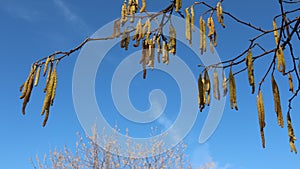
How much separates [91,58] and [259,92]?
0.82 meters

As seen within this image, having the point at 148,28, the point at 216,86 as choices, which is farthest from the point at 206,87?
the point at 148,28

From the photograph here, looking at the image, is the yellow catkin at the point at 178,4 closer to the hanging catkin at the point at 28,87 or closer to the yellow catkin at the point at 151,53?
the yellow catkin at the point at 151,53

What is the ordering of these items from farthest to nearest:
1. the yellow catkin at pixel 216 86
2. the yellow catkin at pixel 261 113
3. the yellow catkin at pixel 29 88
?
1. the yellow catkin at pixel 216 86
2. the yellow catkin at pixel 29 88
3. the yellow catkin at pixel 261 113

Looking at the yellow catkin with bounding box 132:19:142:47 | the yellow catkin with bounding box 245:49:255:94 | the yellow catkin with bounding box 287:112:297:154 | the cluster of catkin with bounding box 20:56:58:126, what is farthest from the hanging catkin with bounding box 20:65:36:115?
the yellow catkin with bounding box 287:112:297:154

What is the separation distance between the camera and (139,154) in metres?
8.72

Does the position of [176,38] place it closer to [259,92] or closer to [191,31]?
[191,31]

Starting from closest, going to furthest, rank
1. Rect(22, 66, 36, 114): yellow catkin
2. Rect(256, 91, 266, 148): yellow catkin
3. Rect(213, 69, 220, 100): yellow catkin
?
Rect(256, 91, 266, 148): yellow catkin → Rect(22, 66, 36, 114): yellow catkin → Rect(213, 69, 220, 100): yellow catkin

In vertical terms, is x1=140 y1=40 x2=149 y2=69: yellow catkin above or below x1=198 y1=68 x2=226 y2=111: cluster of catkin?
above

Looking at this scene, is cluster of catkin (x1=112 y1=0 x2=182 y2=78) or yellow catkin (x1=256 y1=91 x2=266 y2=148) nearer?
yellow catkin (x1=256 y1=91 x2=266 y2=148)

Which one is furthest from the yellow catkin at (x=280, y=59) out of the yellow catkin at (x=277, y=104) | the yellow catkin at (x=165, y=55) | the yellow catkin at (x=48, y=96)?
the yellow catkin at (x=48, y=96)

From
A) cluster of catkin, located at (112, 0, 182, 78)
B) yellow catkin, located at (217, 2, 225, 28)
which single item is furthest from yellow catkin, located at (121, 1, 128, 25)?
yellow catkin, located at (217, 2, 225, 28)

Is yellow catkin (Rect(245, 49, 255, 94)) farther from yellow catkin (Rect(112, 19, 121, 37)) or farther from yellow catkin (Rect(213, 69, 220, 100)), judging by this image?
yellow catkin (Rect(112, 19, 121, 37))

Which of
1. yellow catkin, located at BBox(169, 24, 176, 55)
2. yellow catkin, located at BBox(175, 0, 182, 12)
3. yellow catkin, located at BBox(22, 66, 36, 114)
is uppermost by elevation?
yellow catkin, located at BBox(175, 0, 182, 12)

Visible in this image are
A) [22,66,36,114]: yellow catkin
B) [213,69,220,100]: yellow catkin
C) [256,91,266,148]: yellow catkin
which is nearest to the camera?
[256,91,266,148]: yellow catkin
